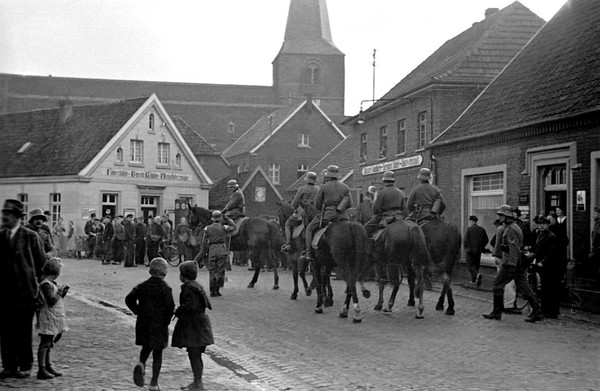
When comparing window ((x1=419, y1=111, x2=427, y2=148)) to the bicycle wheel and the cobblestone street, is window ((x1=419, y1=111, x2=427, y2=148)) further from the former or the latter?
the cobblestone street

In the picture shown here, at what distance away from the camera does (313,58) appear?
3322 inches

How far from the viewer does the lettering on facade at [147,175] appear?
1534 inches

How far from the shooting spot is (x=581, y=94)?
17.5m

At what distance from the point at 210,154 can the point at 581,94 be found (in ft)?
131

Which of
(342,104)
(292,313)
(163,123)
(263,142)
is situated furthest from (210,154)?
(292,313)

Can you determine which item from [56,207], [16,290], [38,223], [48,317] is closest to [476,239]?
[38,223]

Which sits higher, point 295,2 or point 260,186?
point 295,2

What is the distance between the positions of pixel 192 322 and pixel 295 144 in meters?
56.4

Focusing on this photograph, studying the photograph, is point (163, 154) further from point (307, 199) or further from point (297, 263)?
point (307, 199)

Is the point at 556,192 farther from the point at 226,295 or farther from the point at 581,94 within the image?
the point at 226,295

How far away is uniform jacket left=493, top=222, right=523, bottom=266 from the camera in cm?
1295

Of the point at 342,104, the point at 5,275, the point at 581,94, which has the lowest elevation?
the point at 5,275

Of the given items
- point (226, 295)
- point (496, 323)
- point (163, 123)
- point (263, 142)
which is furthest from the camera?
point (263, 142)

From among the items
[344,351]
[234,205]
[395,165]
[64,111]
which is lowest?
[344,351]
